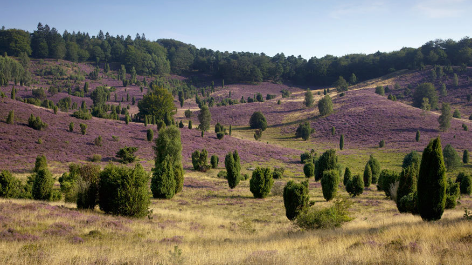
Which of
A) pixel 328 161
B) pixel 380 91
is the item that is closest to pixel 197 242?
pixel 328 161

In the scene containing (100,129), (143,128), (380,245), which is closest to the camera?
(380,245)

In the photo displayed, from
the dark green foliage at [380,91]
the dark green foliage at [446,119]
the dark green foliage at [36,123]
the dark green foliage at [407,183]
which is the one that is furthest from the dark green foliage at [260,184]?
the dark green foliage at [380,91]

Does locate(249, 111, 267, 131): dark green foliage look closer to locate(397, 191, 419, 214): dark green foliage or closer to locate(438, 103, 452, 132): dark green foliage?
locate(438, 103, 452, 132): dark green foliage

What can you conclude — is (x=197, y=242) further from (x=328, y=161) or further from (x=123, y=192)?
(x=328, y=161)

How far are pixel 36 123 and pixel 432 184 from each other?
5743 cm

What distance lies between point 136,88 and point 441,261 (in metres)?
139

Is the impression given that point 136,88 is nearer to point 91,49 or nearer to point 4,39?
point 91,49

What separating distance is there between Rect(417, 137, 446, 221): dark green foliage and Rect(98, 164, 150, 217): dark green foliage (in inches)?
592

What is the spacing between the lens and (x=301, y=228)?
17.0m

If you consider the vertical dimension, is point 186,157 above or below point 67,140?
below

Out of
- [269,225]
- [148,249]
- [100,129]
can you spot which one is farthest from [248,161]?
[148,249]

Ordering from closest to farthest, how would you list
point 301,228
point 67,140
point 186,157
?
point 301,228, point 67,140, point 186,157

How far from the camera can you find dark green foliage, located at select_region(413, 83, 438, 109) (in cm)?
9862

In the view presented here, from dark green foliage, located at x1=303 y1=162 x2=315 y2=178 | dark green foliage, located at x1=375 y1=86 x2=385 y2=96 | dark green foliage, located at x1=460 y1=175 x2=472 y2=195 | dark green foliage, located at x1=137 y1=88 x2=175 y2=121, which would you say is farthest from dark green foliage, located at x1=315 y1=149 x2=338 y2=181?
dark green foliage, located at x1=375 y1=86 x2=385 y2=96
